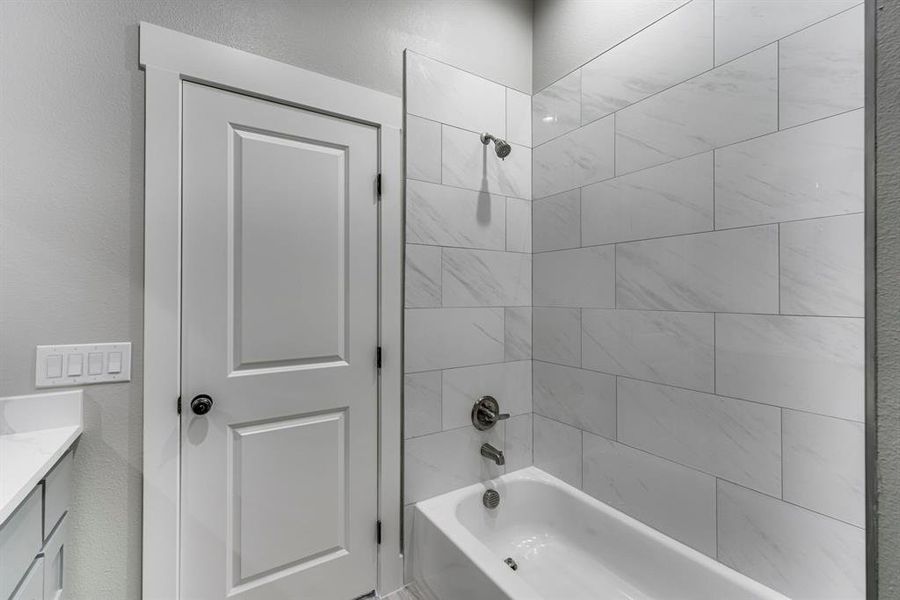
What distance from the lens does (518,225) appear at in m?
1.97

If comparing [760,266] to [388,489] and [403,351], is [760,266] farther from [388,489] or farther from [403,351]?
[388,489]

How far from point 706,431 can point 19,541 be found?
1830 mm

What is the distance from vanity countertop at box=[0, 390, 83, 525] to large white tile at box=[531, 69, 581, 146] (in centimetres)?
207

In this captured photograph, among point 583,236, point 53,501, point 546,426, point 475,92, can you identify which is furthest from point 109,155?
point 546,426

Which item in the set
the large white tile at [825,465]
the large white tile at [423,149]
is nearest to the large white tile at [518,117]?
the large white tile at [423,149]

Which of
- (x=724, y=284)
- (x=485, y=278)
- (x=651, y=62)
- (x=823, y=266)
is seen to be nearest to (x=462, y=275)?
(x=485, y=278)

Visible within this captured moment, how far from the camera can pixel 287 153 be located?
1454mm

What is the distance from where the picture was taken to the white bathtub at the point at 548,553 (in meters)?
1.30

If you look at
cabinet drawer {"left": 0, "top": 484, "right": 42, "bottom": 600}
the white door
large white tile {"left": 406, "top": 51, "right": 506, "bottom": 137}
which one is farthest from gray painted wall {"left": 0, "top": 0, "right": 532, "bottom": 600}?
large white tile {"left": 406, "top": 51, "right": 506, "bottom": 137}

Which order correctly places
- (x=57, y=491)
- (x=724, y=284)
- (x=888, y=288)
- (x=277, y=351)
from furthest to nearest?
(x=277, y=351)
(x=724, y=284)
(x=57, y=491)
(x=888, y=288)

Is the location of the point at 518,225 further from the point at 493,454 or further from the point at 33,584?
the point at 33,584

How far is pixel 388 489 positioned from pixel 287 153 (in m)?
1.39

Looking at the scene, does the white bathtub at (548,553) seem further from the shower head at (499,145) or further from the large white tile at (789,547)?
the shower head at (499,145)

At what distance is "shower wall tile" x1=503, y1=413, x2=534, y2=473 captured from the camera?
1953 mm
